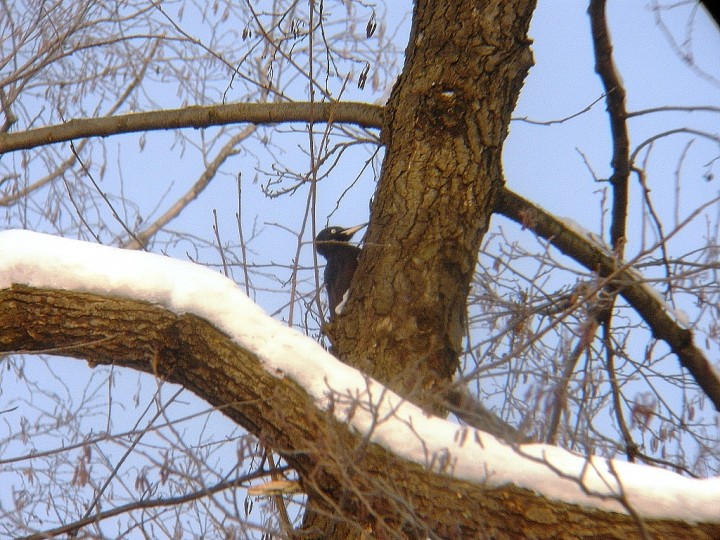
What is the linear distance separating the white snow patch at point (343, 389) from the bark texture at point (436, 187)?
59 centimetres

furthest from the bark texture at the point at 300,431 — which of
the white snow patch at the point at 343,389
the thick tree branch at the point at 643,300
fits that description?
the thick tree branch at the point at 643,300

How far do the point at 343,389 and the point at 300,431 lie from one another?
187mm

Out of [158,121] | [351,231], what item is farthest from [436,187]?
[158,121]

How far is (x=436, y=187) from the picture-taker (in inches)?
128

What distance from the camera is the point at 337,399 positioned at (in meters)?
2.32

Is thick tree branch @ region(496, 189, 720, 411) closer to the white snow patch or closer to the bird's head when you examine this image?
the bird's head

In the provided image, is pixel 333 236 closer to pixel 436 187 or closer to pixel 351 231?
pixel 351 231

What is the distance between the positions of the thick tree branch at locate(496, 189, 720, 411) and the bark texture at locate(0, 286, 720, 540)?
61.4 inches

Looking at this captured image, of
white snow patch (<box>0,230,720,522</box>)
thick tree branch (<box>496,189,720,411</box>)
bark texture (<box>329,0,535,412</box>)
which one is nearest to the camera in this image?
white snow patch (<box>0,230,720,522</box>)

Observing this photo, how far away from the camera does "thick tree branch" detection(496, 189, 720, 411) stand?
12.0 ft

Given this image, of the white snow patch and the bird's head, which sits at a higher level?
the bird's head

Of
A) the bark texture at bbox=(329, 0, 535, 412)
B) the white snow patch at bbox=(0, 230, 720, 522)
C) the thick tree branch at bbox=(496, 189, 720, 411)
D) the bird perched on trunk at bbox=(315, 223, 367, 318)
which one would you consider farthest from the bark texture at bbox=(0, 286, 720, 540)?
the thick tree branch at bbox=(496, 189, 720, 411)

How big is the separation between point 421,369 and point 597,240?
4.05 feet

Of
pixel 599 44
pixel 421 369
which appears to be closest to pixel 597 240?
pixel 599 44
